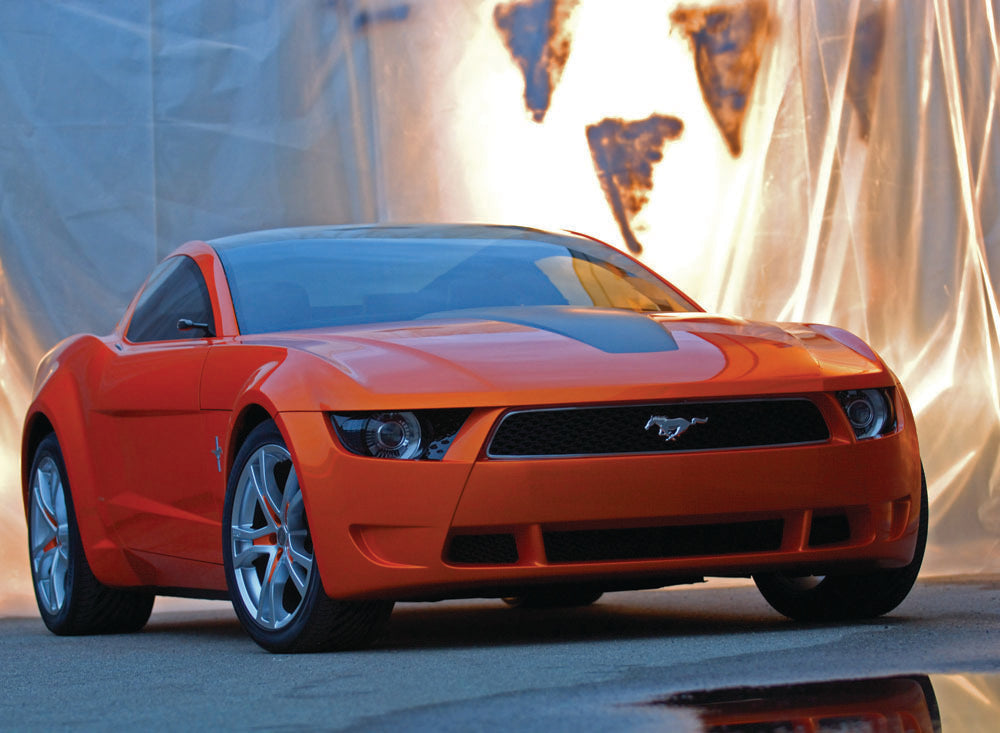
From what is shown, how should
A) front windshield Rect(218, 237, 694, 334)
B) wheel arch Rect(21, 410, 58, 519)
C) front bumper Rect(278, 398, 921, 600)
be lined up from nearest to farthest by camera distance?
front bumper Rect(278, 398, 921, 600), front windshield Rect(218, 237, 694, 334), wheel arch Rect(21, 410, 58, 519)

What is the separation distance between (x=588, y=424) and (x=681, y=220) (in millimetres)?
5597

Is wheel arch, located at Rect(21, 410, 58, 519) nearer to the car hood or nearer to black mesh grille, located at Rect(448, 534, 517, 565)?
the car hood

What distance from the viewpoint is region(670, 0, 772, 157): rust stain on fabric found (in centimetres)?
964

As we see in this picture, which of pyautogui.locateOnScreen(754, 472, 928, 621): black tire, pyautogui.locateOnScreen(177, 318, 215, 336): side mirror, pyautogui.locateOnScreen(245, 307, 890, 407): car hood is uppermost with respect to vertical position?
pyautogui.locateOnScreen(245, 307, 890, 407): car hood

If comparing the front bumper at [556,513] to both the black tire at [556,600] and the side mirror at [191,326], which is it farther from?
the black tire at [556,600]

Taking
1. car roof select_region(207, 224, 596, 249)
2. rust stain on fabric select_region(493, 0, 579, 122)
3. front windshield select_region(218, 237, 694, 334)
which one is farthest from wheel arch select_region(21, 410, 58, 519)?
rust stain on fabric select_region(493, 0, 579, 122)

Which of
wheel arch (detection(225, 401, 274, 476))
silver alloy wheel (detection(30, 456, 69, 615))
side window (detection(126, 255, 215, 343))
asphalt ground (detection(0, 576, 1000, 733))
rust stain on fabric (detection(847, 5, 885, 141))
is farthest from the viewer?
rust stain on fabric (detection(847, 5, 885, 141))

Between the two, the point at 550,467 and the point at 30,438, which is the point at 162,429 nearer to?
the point at 30,438

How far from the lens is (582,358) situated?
4391 millimetres

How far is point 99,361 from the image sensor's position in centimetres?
616

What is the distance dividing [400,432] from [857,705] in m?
1.65

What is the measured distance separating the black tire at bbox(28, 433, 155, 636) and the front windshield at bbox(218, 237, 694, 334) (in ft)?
3.97

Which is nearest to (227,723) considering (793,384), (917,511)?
(793,384)

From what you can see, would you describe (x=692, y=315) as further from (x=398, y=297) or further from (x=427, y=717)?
(x=427, y=717)
